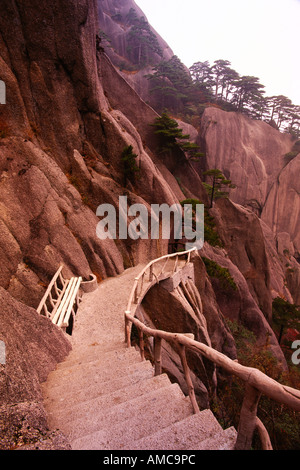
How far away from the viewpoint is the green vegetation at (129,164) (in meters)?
13.0

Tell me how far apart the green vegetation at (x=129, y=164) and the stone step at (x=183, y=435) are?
12448 mm

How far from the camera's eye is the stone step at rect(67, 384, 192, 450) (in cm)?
215

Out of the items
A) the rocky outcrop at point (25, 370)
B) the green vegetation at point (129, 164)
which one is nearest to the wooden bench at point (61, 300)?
the rocky outcrop at point (25, 370)

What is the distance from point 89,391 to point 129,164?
11700 millimetres

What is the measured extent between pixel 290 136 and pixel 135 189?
35093mm

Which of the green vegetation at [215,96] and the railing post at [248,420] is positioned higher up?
the green vegetation at [215,96]

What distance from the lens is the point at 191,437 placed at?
6.73 feet

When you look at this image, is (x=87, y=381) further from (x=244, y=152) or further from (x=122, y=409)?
(x=244, y=152)

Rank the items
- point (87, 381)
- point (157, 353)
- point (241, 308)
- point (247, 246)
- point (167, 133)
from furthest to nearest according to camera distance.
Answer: point (247, 246) < point (167, 133) < point (241, 308) < point (87, 381) < point (157, 353)

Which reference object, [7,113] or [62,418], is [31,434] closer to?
[62,418]

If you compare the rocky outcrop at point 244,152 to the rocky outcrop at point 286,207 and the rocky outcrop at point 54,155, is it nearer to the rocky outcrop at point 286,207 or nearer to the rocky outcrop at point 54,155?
the rocky outcrop at point 286,207

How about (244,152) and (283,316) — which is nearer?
(283,316)

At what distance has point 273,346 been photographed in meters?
17.0

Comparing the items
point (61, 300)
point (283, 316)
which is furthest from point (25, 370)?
point (283, 316)
